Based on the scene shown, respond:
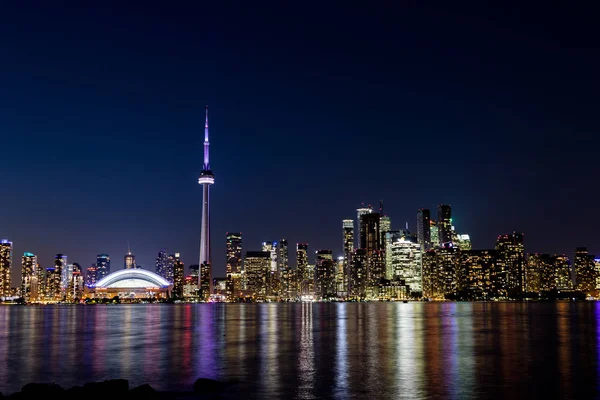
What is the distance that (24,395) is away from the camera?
31922mm

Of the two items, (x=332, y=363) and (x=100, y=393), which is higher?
(x=100, y=393)

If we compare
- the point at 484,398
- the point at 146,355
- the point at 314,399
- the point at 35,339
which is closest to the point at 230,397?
the point at 314,399

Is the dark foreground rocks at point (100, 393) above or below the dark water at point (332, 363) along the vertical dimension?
above

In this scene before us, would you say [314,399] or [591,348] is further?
[591,348]

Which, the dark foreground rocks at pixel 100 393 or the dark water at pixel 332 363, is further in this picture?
the dark water at pixel 332 363

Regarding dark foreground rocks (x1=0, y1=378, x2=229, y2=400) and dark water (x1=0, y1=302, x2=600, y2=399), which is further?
dark water (x1=0, y1=302, x2=600, y2=399)

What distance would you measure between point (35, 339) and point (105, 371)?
110ft

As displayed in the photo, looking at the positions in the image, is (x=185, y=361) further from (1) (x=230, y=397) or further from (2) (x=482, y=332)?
(2) (x=482, y=332)

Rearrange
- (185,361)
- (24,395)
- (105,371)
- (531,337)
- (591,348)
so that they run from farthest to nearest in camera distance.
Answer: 1. (531,337)
2. (591,348)
3. (185,361)
4. (105,371)
5. (24,395)

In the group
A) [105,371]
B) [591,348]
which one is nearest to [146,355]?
[105,371]

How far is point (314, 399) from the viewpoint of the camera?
3416 centimetres

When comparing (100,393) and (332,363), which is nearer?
(100,393)

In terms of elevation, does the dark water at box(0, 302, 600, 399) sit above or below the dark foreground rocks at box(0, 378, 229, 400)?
below

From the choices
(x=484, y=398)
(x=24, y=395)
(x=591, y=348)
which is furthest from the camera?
(x=591, y=348)
